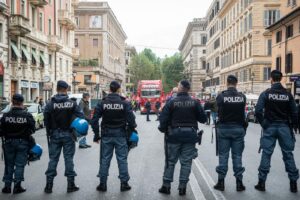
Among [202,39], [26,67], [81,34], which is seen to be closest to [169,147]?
[26,67]

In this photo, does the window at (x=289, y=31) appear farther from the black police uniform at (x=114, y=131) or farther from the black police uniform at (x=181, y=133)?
the black police uniform at (x=114, y=131)

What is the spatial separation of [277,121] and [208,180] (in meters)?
1.69

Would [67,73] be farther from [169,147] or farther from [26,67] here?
[169,147]

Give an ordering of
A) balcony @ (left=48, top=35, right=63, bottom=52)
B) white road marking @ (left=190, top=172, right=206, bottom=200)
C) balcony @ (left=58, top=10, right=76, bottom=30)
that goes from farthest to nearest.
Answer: balcony @ (left=58, top=10, right=76, bottom=30) < balcony @ (left=48, top=35, right=63, bottom=52) < white road marking @ (left=190, top=172, right=206, bottom=200)

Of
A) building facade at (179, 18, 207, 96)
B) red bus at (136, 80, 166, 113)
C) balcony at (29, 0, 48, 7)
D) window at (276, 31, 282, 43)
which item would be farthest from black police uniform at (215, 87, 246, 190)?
building facade at (179, 18, 207, 96)

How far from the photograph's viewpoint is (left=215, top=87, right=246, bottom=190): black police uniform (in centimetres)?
679

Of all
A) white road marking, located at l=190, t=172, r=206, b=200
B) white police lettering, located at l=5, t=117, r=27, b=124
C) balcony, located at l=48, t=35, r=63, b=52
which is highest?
balcony, located at l=48, t=35, r=63, b=52

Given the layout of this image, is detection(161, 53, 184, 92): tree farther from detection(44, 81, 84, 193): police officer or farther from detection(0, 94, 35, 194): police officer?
detection(0, 94, 35, 194): police officer

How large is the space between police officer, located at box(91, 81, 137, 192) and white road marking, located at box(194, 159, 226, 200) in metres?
1.38

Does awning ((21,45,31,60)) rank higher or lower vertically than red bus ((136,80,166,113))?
higher

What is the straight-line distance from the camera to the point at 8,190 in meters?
6.64

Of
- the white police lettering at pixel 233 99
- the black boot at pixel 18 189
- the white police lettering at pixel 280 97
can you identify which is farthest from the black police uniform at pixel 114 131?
the white police lettering at pixel 280 97

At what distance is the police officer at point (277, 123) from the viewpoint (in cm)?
671

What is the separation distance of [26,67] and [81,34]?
38276mm
